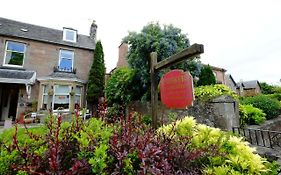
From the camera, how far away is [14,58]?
1427 centimetres

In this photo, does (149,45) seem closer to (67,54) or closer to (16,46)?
(67,54)

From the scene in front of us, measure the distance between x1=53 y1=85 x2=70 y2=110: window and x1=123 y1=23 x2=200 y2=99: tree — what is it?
25.4 feet

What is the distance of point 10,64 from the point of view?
1419 centimetres

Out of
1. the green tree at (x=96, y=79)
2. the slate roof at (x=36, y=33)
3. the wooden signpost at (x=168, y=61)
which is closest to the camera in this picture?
the wooden signpost at (x=168, y=61)

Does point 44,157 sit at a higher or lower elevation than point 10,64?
lower

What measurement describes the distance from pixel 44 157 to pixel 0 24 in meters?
17.6

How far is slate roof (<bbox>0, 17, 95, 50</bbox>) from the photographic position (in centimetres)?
1445

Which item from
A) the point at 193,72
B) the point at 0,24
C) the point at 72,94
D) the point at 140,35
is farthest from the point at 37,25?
the point at 193,72

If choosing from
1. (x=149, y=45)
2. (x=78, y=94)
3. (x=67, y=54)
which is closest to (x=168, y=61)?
(x=149, y=45)

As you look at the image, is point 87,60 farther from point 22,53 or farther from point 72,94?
point 22,53

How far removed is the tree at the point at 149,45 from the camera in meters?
9.15

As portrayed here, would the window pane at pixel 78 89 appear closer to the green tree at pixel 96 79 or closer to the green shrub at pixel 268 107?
the green tree at pixel 96 79

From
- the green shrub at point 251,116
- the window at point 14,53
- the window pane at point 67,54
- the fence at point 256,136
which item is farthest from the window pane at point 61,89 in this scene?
the fence at point 256,136

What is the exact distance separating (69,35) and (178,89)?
15.9 metres
